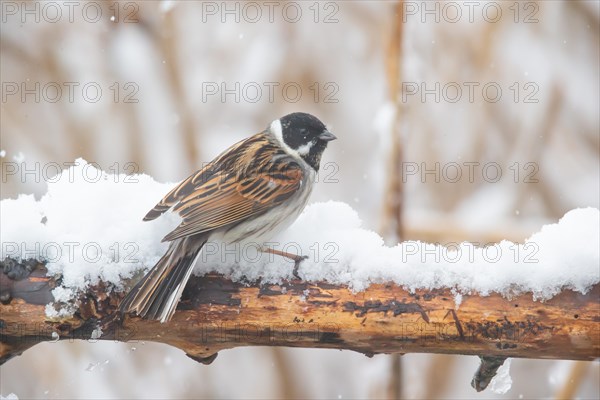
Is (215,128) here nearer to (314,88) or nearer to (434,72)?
(314,88)

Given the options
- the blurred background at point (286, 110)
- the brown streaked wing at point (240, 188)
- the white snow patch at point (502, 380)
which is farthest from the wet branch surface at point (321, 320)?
the blurred background at point (286, 110)

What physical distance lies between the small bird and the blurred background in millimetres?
1615

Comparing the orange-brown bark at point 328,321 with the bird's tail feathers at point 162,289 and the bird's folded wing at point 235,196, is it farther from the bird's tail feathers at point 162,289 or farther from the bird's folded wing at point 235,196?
the bird's folded wing at point 235,196

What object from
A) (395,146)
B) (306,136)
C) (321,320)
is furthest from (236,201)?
(395,146)

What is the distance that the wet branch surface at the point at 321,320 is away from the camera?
9.89 feet

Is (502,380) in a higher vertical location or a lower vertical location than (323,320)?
lower

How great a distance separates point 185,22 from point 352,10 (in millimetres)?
1709

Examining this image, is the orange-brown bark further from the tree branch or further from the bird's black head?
the bird's black head

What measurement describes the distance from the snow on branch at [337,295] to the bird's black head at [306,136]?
4.08 ft

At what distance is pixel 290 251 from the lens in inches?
138

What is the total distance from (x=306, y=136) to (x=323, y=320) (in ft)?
5.62

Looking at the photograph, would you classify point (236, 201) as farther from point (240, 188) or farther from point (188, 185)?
point (188, 185)

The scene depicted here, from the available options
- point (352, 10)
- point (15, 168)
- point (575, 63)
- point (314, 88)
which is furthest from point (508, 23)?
point (15, 168)

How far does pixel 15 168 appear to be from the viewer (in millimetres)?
6414
